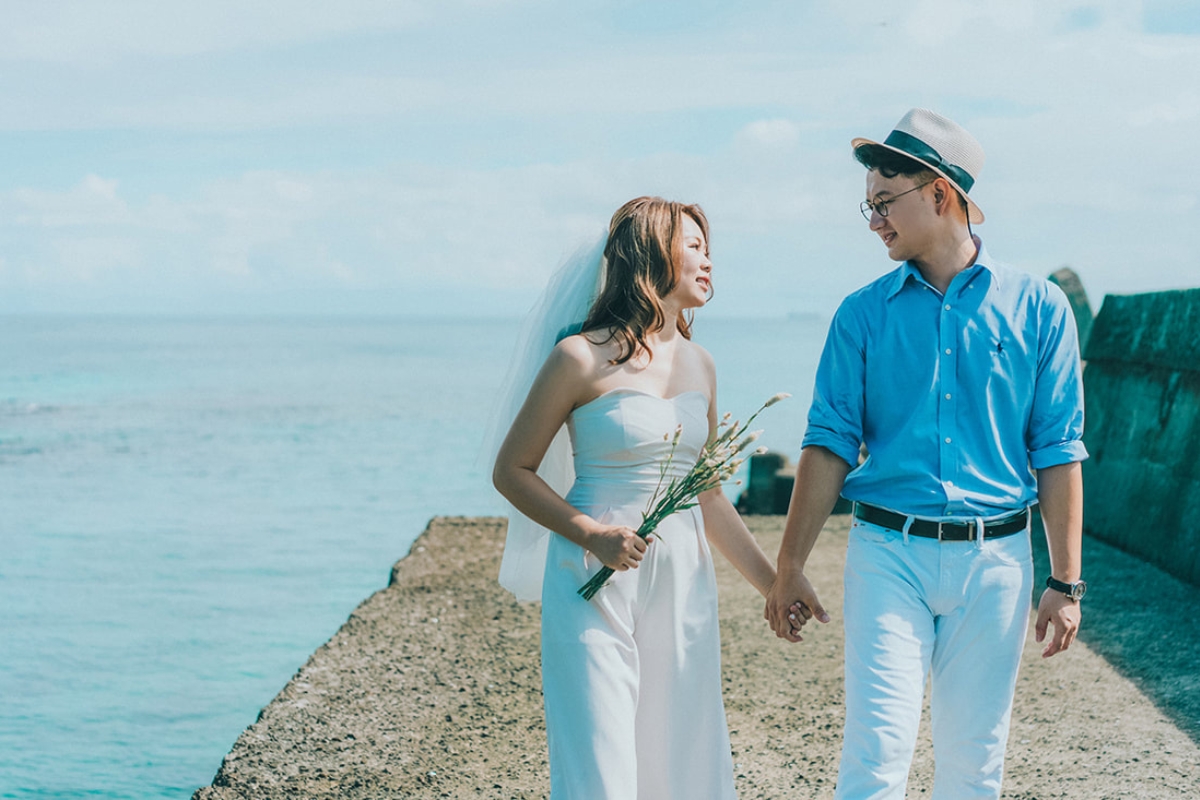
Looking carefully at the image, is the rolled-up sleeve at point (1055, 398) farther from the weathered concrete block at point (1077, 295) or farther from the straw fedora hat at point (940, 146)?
the weathered concrete block at point (1077, 295)

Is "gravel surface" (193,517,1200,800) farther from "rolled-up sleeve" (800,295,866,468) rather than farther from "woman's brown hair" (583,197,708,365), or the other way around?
"woman's brown hair" (583,197,708,365)

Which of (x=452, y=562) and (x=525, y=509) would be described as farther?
(x=452, y=562)

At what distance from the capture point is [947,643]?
3.33 meters

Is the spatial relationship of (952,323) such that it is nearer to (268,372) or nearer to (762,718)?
(762,718)

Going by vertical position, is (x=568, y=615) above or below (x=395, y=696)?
above

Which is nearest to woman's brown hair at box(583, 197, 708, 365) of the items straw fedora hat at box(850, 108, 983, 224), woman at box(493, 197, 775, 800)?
woman at box(493, 197, 775, 800)

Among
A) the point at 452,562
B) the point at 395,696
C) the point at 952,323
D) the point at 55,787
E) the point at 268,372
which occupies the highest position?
the point at 268,372

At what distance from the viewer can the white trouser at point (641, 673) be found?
3.34 m

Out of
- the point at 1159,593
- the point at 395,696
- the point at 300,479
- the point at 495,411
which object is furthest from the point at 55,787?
the point at 300,479

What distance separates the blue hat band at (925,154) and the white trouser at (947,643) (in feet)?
3.45

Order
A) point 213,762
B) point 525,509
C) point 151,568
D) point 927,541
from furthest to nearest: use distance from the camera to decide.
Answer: point 151,568, point 213,762, point 525,509, point 927,541

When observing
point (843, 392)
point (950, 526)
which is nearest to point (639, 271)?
point (843, 392)

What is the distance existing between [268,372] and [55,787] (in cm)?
5918

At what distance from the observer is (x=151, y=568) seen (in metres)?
17.7
